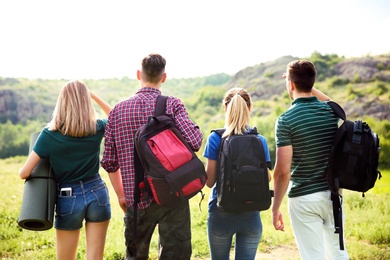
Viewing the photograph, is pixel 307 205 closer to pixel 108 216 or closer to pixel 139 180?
pixel 139 180

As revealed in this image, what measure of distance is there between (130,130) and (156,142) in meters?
0.36

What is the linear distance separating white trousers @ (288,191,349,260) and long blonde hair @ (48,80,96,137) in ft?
6.44

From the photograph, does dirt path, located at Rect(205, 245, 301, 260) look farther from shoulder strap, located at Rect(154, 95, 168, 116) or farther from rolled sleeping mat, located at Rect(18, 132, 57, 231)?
shoulder strap, located at Rect(154, 95, 168, 116)

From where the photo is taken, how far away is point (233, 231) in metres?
3.80

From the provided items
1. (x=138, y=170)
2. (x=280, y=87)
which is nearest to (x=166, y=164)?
(x=138, y=170)

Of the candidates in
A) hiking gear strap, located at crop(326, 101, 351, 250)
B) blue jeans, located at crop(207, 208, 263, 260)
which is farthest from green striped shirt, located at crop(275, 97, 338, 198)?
blue jeans, located at crop(207, 208, 263, 260)

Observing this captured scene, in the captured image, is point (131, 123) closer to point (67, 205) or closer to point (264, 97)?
point (67, 205)

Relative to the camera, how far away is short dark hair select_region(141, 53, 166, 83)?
3584 mm

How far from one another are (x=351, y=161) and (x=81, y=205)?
240cm

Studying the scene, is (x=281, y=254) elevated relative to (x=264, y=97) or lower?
lower

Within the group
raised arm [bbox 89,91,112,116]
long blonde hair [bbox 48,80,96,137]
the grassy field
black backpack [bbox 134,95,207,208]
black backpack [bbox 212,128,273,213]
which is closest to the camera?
black backpack [bbox 134,95,207,208]

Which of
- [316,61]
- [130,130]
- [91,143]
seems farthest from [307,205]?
[316,61]

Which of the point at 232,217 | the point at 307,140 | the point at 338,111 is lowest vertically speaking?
the point at 232,217

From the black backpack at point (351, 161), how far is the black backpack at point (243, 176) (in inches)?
22.6
